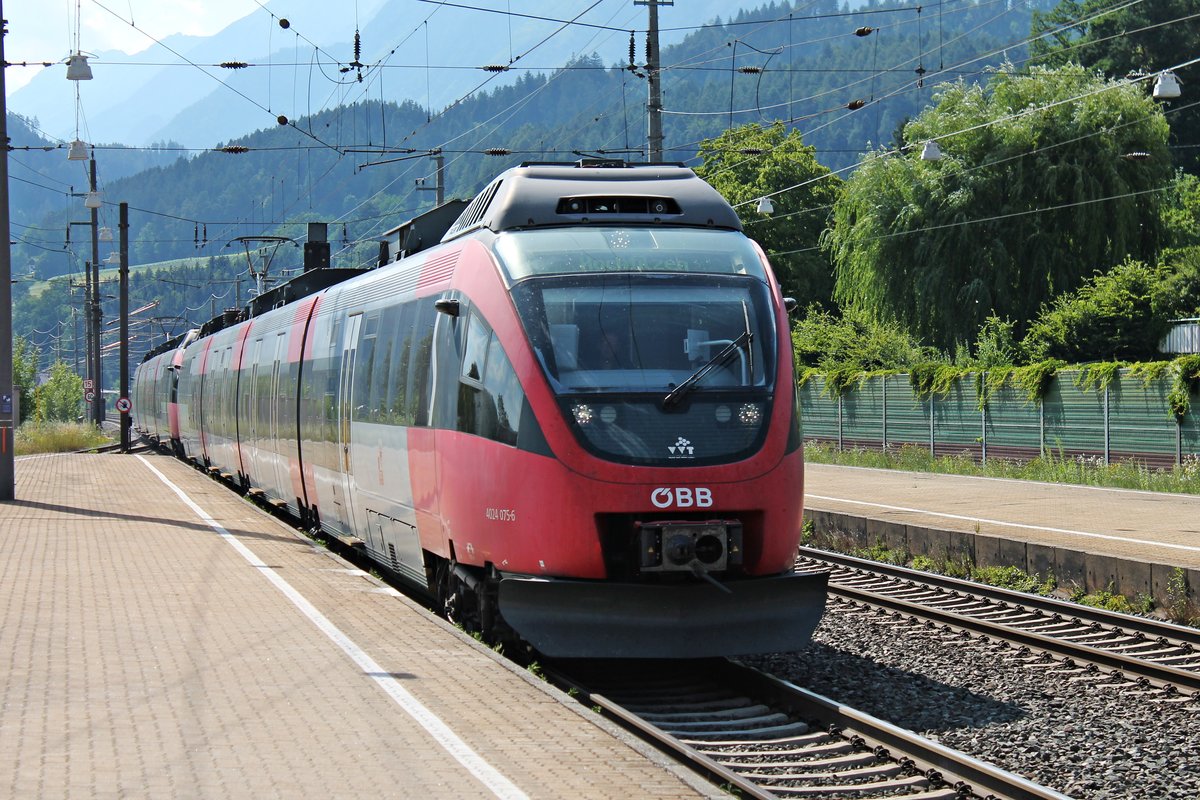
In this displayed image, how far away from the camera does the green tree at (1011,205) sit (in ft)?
134

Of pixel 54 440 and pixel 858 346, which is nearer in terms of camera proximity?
pixel 858 346

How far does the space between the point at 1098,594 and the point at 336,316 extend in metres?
8.27

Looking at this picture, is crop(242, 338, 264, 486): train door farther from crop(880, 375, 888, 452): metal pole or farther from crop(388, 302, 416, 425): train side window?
crop(880, 375, 888, 452): metal pole

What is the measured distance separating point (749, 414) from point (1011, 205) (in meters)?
34.2

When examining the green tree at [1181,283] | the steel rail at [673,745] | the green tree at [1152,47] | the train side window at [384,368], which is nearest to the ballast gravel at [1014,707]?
the steel rail at [673,745]

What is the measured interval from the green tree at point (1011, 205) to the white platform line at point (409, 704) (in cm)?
3092

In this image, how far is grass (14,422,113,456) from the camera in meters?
50.1

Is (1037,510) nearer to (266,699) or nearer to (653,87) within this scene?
(653,87)

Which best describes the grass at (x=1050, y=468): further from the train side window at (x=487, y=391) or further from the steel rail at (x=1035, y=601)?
the train side window at (x=487, y=391)

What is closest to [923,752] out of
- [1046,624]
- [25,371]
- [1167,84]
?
[1046,624]

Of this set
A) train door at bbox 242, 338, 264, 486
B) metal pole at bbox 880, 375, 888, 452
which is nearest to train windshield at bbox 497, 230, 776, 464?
train door at bbox 242, 338, 264, 486

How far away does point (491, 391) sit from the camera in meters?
9.96

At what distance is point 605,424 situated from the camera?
9.39 metres

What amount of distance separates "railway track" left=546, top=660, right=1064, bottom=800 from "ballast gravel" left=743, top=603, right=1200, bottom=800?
528 millimetres
